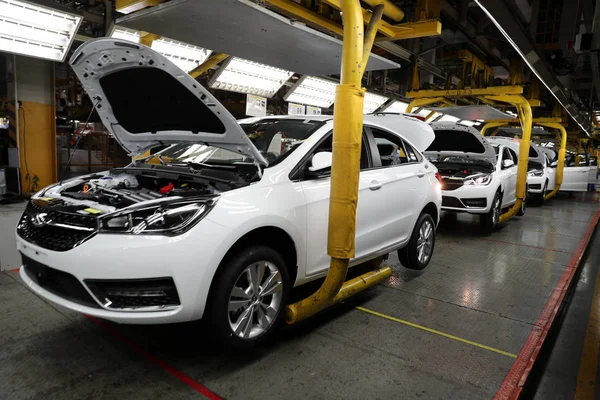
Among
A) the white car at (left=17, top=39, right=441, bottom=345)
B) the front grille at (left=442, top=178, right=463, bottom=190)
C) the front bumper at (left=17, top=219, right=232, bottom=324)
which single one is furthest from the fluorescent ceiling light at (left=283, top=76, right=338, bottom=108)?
the front bumper at (left=17, top=219, right=232, bottom=324)

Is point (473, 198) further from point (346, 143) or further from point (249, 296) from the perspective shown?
point (249, 296)

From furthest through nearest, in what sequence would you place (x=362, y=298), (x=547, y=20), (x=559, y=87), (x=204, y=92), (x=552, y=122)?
(x=552, y=122)
(x=559, y=87)
(x=547, y=20)
(x=362, y=298)
(x=204, y=92)

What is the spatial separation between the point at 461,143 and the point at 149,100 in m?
6.20

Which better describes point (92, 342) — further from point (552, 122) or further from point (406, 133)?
point (552, 122)

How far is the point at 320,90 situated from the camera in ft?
30.7

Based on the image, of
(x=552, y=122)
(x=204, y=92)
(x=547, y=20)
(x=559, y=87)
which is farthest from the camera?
(x=552, y=122)

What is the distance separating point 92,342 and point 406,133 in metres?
3.82

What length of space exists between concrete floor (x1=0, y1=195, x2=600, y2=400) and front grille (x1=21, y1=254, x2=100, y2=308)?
48cm

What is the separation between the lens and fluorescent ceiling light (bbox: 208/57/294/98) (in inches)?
286

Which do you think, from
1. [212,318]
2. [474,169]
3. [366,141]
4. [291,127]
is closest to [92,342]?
[212,318]

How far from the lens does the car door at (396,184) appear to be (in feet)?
11.7

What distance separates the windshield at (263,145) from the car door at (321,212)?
0.20m

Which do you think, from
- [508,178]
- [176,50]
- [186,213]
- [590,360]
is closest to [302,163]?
[186,213]

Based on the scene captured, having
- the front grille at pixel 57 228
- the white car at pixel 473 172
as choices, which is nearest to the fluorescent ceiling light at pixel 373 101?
the white car at pixel 473 172
